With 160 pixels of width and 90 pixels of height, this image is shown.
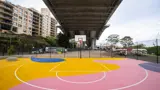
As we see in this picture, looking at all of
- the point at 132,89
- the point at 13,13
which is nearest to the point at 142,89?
the point at 132,89

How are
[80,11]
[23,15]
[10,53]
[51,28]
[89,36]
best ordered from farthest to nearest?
[51,28], [89,36], [23,15], [80,11], [10,53]

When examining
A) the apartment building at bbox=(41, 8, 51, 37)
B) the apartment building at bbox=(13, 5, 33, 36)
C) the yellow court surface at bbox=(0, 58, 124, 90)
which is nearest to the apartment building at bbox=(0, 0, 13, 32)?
the apartment building at bbox=(13, 5, 33, 36)

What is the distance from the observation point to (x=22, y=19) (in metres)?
61.2

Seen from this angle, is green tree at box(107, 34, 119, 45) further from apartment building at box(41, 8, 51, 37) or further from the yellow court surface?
the yellow court surface

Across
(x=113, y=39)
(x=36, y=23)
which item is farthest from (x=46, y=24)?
(x=113, y=39)

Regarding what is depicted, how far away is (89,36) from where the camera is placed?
80000mm

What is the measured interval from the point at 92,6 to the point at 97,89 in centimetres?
3362

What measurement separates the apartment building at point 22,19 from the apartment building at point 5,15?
2549mm

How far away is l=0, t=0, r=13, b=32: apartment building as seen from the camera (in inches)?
1921

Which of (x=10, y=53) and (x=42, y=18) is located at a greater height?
(x=42, y=18)

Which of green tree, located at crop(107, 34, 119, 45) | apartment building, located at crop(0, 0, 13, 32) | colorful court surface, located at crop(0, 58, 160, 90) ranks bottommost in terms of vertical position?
colorful court surface, located at crop(0, 58, 160, 90)

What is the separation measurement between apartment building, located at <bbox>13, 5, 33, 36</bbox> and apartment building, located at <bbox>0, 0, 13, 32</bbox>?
2.55m

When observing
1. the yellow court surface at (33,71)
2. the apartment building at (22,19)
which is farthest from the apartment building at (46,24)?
the yellow court surface at (33,71)

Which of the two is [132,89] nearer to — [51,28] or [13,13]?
[13,13]
